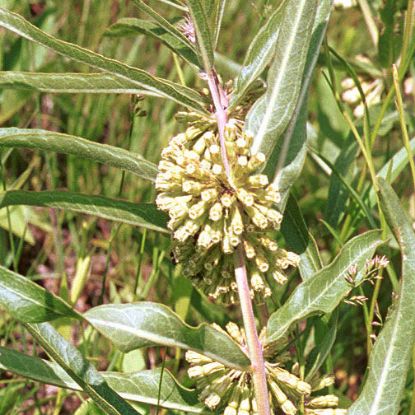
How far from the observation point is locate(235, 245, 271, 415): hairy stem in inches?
64.1

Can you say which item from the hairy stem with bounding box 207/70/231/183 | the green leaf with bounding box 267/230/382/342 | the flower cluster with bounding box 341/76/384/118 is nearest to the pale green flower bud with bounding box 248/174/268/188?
the hairy stem with bounding box 207/70/231/183

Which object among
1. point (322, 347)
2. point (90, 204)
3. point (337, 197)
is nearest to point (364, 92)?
point (337, 197)

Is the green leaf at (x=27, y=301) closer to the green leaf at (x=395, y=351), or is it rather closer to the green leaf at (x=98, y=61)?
the green leaf at (x=98, y=61)

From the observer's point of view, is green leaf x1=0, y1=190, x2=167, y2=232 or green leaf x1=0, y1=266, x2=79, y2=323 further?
green leaf x1=0, y1=190, x2=167, y2=232

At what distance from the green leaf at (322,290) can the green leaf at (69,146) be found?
462 mm

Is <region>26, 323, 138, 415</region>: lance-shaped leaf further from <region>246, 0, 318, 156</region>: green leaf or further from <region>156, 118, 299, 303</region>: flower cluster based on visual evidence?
<region>246, 0, 318, 156</region>: green leaf

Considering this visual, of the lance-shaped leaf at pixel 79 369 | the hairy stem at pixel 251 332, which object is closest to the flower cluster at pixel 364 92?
the hairy stem at pixel 251 332

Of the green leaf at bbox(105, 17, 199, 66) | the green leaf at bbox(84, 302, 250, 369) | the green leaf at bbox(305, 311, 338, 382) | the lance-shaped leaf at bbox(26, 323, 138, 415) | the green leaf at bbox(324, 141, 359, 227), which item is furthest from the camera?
the green leaf at bbox(324, 141, 359, 227)

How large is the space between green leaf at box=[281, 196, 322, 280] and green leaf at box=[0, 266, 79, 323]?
68 cm

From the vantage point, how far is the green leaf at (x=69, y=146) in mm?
1624

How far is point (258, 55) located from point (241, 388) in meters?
0.76

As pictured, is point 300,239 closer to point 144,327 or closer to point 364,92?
point 144,327

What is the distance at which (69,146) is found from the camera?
5.38 ft

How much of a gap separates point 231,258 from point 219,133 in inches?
11.3
